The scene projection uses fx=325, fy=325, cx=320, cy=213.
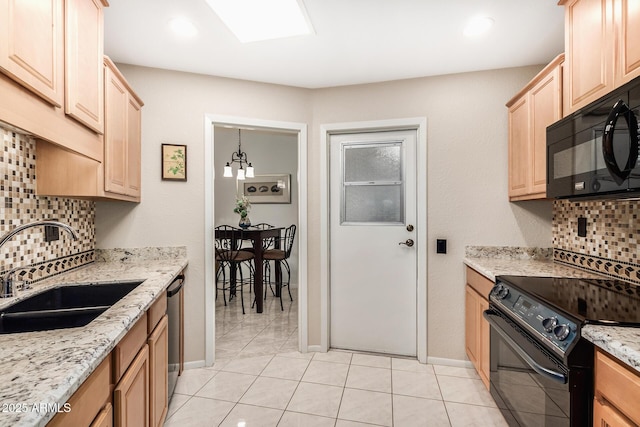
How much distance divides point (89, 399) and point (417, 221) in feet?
7.63

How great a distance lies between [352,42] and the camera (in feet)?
6.95

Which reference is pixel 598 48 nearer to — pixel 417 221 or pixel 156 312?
pixel 417 221

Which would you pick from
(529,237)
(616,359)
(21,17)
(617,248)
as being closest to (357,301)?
(529,237)

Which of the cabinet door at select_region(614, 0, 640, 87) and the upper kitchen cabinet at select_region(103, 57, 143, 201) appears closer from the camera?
the cabinet door at select_region(614, 0, 640, 87)

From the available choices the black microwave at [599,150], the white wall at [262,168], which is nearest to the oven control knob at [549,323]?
the black microwave at [599,150]

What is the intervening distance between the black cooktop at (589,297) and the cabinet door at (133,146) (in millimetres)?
2382

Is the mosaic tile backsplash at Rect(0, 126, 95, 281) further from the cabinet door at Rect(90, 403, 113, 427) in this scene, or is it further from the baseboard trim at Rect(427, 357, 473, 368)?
the baseboard trim at Rect(427, 357, 473, 368)

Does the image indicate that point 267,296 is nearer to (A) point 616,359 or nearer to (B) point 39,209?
(B) point 39,209

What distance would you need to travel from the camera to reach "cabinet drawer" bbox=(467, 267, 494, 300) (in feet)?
6.70

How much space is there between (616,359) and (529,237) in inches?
64.8

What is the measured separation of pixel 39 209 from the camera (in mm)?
1729

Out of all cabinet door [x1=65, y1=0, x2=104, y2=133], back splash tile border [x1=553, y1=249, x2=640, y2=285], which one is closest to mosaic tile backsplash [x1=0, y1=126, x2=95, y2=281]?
cabinet door [x1=65, y1=0, x2=104, y2=133]

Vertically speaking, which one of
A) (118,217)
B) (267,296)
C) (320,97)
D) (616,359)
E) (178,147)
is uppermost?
(320,97)

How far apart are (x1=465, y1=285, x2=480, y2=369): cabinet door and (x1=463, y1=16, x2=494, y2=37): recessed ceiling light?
1705 millimetres
